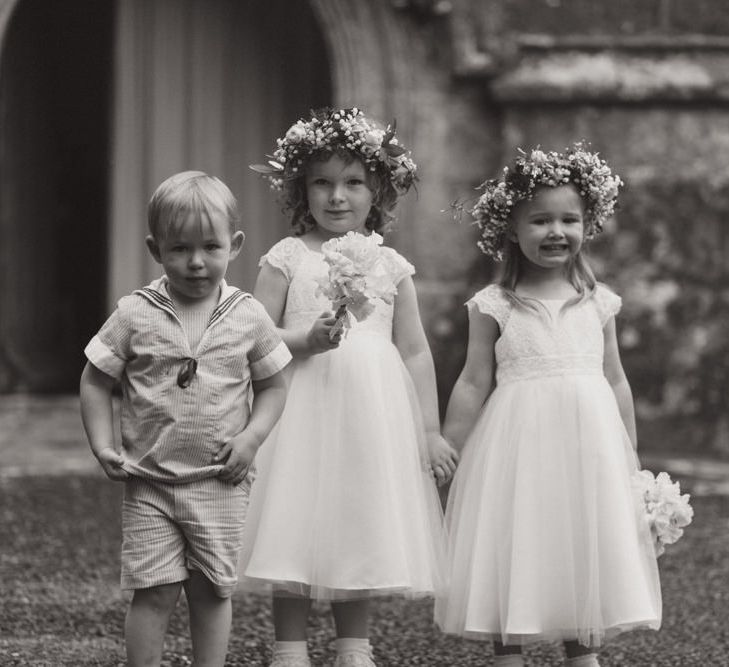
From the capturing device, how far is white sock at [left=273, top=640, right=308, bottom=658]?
14.1 feet

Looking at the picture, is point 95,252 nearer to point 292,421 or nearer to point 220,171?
point 220,171

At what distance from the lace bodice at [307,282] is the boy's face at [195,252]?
61 cm

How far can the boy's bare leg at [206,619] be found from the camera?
3824 mm

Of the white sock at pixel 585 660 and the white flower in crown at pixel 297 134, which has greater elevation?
the white flower in crown at pixel 297 134

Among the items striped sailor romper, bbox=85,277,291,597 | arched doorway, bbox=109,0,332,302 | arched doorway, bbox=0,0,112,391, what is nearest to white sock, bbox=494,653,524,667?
striped sailor romper, bbox=85,277,291,597

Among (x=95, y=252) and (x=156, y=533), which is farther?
(x=95, y=252)

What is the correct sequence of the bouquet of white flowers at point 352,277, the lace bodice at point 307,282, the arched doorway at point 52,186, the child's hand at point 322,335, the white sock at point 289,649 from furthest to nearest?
the arched doorway at point 52,186 < the lace bodice at point 307,282 < the white sock at point 289,649 < the child's hand at point 322,335 < the bouquet of white flowers at point 352,277

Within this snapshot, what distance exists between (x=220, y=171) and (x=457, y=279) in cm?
195

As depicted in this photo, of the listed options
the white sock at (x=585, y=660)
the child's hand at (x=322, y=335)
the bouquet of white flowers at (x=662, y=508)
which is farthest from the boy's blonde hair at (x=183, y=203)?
the white sock at (x=585, y=660)

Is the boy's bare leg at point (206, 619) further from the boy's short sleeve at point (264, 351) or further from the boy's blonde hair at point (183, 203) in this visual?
the boy's blonde hair at point (183, 203)

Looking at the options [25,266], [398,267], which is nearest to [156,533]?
[398,267]

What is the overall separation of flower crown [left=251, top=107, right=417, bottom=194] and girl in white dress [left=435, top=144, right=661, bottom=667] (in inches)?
11.0

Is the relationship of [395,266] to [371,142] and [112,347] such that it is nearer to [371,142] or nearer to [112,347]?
[371,142]

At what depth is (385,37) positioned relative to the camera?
30.3ft
